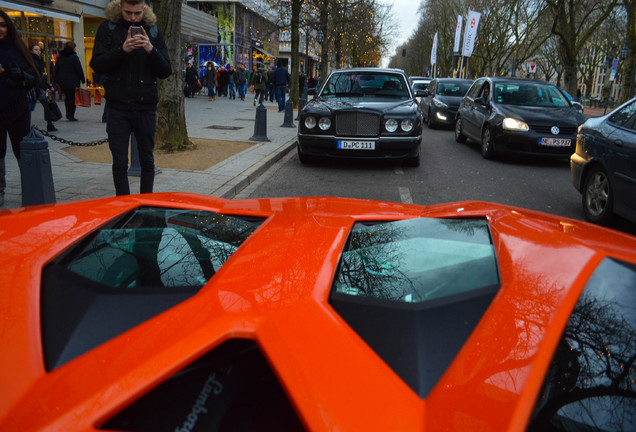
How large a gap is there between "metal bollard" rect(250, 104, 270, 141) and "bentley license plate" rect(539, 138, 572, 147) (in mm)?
5769

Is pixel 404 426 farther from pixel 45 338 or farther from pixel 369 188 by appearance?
pixel 369 188

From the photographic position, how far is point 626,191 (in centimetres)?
484

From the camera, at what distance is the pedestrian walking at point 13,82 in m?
5.08

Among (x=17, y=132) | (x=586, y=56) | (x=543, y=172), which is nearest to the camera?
(x=17, y=132)

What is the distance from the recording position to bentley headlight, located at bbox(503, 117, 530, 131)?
9.47 metres

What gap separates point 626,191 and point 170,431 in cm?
514

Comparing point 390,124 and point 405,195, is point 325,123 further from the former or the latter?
point 405,195

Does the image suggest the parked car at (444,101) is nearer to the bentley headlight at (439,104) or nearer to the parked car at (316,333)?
the bentley headlight at (439,104)

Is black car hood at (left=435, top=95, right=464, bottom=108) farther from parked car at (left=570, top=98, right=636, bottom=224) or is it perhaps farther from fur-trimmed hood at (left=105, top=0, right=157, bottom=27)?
fur-trimmed hood at (left=105, top=0, right=157, bottom=27)

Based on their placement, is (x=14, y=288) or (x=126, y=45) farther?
(x=126, y=45)

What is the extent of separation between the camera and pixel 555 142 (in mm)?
9305

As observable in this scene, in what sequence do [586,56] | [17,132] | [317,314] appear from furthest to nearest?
[586,56]
[17,132]
[317,314]

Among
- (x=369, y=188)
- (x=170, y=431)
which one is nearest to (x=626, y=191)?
(x=369, y=188)

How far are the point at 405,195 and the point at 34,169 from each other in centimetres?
446
